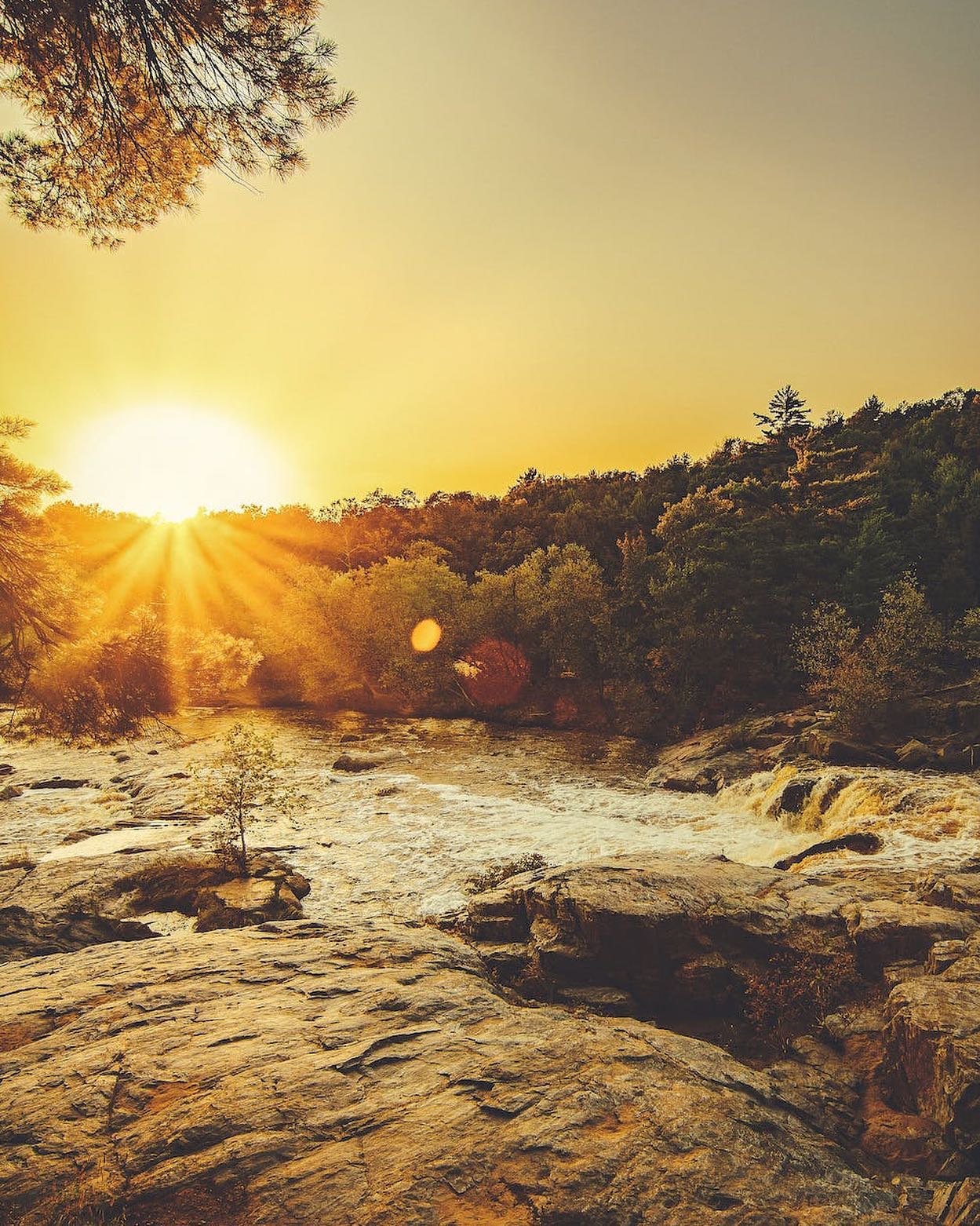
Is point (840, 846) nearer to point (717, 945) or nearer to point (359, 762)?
point (717, 945)

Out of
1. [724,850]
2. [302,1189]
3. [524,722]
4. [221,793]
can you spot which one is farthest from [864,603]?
[302,1189]

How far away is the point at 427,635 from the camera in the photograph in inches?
1858

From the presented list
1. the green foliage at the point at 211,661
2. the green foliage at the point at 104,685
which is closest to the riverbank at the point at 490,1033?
the green foliage at the point at 104,685

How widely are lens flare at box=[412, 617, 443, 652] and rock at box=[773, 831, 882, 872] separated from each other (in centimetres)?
3322

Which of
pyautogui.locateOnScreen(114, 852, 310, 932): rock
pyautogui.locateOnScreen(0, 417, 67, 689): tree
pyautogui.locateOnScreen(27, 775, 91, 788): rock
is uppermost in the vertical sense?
pyautogui.locateOnScreen(0, 417, 67, 689): tree

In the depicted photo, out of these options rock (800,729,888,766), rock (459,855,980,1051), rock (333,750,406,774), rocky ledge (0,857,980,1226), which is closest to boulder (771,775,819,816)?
rock (800,729,888,766)

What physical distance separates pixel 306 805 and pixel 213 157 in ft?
65.8

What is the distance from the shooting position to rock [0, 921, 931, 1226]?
4.14 metres

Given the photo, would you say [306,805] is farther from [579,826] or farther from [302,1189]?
[302,1189]

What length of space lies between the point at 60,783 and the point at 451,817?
55.0 ft

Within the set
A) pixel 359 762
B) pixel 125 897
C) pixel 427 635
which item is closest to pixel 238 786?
pixel 125 897

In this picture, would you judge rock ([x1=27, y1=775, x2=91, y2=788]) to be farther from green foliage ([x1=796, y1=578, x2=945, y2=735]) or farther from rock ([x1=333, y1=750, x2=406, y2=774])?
green foliage ([x1=796, y1=578, x2=945, y2=735])

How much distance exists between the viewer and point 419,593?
4822cm

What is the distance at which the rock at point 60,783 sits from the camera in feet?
76.4
